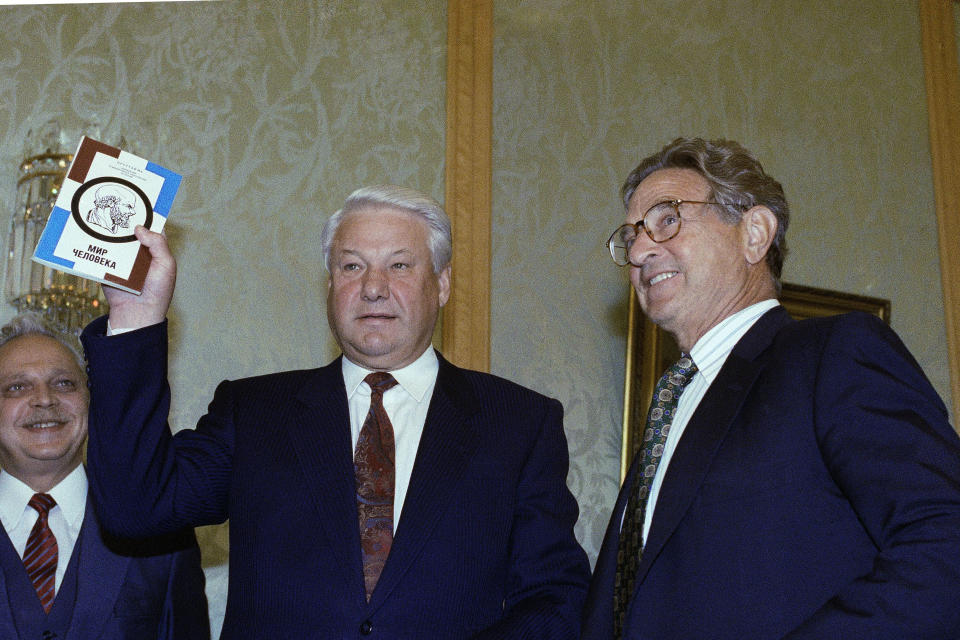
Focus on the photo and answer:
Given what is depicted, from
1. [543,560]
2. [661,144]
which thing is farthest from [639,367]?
[543,560]

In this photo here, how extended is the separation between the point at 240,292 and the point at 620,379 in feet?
4.09

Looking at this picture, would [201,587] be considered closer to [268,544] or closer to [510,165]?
[268,544]

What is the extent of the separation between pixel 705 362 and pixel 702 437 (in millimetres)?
245

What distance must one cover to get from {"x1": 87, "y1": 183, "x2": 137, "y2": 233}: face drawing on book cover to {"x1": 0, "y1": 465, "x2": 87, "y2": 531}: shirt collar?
3.13 feet

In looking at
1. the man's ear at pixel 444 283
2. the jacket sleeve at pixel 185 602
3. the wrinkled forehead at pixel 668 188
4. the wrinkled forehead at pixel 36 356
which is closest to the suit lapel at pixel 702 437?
the wrinkled forehead at pixel 668 188

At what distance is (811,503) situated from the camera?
170cm

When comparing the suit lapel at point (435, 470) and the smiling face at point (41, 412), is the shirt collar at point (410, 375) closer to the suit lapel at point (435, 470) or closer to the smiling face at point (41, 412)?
the suit lapel at point (435, 470)

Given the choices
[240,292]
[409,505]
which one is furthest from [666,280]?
[240,292]

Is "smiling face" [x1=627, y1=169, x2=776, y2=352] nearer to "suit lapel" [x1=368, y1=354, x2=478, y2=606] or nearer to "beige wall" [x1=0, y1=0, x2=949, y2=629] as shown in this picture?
"suit lapel" [x1=368, y1=354, x2=478, y2=606]

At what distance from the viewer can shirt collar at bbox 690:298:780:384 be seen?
6.77 feet

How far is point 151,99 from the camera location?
354 centimetres

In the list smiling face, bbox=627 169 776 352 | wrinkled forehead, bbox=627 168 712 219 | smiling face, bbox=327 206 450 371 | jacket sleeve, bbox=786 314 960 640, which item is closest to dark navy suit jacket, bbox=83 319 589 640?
smiling face, bbox=327 206 450 371

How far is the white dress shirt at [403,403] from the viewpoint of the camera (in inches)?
89.1

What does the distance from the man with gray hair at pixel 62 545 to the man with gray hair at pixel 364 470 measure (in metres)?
0.32
